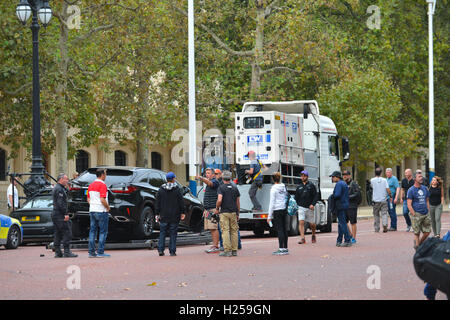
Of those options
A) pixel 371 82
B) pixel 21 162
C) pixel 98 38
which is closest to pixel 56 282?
pixel 98 38

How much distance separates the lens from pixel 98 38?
33.8m

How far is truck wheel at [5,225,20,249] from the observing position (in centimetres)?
2134

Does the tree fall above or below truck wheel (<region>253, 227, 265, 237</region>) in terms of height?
above

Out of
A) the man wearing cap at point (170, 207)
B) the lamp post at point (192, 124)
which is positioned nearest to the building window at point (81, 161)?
the lamp post at point (192, 124)

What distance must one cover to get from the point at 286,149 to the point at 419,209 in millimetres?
6562

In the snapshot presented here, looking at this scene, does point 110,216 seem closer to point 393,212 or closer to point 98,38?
point 393,212

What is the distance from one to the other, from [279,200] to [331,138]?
9951mm

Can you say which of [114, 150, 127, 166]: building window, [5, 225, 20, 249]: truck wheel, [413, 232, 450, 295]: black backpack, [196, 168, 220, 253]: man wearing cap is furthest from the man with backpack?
[114, 150, 127, 166]: building window

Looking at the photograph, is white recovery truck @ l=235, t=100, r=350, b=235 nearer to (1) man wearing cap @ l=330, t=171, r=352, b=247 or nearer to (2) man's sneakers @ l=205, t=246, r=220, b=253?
(1) man wearing cap @ l=330, t=171, r=352, b=247

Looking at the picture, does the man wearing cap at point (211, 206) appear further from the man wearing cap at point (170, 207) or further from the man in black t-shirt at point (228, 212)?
the man in black t-shirt at point (228, 212)

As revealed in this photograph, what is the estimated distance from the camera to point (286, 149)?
24.5m

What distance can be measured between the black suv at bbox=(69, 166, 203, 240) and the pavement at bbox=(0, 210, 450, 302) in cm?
58

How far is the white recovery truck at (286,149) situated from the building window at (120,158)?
22794 mm

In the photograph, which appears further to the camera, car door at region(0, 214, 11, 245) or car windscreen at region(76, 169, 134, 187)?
car door at region(0, 214, 11, 245)
